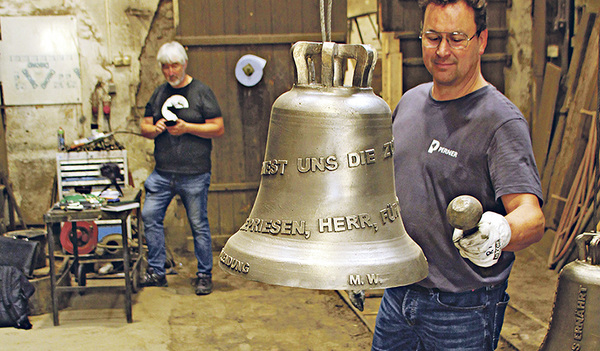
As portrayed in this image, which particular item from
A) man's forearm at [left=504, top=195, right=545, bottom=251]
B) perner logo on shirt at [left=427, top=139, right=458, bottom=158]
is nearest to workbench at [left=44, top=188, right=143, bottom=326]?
perner logo on shirt at [left=427, top=139, right=458, bottom=158]

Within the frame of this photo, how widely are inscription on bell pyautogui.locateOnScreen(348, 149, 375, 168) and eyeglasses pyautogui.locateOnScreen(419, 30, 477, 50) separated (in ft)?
2.13

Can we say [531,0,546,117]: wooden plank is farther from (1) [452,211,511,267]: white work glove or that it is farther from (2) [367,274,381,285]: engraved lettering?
(2) [367,274,381,285]: engraved lettering

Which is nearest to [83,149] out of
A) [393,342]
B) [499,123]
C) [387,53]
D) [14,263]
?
[14,263]

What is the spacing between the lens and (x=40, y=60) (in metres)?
5.96

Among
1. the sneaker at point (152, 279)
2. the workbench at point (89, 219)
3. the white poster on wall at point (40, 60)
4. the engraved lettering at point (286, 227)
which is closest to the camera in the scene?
the engraved lettering at point (286, 227)

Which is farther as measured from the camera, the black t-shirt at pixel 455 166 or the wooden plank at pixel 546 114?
the wooden plank at pixel 546 114

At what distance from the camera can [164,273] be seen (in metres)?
5.05

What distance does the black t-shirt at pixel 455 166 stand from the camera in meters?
1.90

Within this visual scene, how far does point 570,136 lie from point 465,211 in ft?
14.6

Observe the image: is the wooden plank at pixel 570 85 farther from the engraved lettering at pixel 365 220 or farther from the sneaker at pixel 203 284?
the engraved lettering at pixel 365 220

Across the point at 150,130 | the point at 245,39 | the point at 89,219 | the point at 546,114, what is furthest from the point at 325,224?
the point at 546,114

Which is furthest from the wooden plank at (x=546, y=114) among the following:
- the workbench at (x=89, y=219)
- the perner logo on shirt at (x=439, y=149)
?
the perner logo on shirt at (x=439, y=149)

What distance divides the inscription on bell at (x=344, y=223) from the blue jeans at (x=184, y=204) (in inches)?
134

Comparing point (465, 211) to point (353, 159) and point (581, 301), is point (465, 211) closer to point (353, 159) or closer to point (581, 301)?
point (353, 159)
